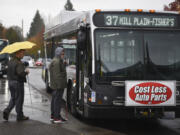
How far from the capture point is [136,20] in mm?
8508

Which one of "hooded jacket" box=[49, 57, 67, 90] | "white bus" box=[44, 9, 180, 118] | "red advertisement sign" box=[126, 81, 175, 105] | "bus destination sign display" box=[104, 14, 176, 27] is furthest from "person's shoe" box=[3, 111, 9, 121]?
"bus destination sign display" box=[104, 14, 176, 27]

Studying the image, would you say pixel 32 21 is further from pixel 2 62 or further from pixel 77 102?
pixel 77 102

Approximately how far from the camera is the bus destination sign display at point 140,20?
8445 millimetres

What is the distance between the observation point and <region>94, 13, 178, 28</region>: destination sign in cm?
844

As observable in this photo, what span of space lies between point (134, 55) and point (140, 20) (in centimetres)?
83

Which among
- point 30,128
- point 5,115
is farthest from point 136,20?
point 5,115

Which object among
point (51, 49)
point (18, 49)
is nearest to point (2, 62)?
point (51, 49)

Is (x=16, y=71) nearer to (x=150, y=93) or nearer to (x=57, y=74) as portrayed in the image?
(x=57, y=74)

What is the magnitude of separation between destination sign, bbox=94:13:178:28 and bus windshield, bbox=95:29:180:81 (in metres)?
0.17

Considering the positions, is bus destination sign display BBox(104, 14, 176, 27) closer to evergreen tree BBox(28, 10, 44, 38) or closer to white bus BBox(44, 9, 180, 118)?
white bus BBox(44, 9, 180, 118)

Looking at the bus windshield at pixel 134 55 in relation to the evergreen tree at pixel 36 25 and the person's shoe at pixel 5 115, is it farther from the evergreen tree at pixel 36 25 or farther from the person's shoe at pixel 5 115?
the evergreen tree at pixel 36 25

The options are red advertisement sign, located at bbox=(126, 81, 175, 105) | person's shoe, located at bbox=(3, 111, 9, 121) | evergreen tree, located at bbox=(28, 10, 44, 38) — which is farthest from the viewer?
evergreen tree, located at bbox=(28, 10, 44, 38)

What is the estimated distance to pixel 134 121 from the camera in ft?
33.4

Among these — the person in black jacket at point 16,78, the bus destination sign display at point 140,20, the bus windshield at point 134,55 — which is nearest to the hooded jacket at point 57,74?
the person in black jacket at point 16,78
